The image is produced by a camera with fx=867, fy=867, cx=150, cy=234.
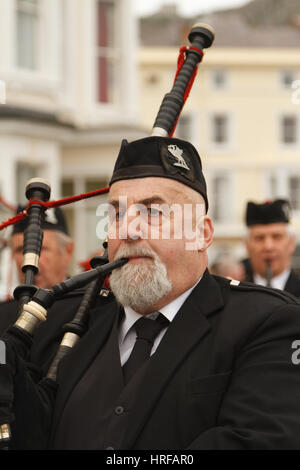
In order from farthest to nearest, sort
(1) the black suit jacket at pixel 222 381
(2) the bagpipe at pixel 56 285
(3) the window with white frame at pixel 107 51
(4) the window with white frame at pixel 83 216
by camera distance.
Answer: (3) the window with white frame at pixel 107 51 < (4) the window with white frame at pixel 83 216 < (2) the bagpipe at pixel 56 285 < (1) the black suit jacket at pixel 222 381

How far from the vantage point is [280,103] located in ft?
110

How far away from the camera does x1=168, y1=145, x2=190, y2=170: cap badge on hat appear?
308 cm

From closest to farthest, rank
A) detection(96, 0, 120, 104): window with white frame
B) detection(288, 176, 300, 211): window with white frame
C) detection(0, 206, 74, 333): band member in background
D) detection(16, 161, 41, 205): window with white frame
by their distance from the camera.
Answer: detection(0, 206, 74, 333): band member in background
detection(16, 161, 41, 205): window with white frame
detection(96, 0, 120, 104): window with white frame
detection(288, 176, 300, 211): window with white frame

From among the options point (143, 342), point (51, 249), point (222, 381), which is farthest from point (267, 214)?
point (222, 381)

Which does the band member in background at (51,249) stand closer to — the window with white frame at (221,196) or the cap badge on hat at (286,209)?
the cap badge on hat at (286,209)

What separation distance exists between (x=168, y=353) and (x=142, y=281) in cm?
26

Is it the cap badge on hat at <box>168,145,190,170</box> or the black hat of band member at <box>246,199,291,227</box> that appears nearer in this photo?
the cap badge on hat at <box>168,145,190,170</box>

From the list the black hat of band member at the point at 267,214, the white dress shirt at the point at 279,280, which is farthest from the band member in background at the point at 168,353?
the black hat of band member at the point at 267,214

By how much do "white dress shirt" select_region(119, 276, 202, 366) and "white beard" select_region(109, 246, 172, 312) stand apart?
0.08 m

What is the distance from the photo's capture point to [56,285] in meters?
2.89

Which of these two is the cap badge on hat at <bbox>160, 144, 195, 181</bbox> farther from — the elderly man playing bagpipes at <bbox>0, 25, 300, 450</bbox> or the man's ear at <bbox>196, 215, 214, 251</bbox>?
the man's ear at <bbox>196, 215, 214, 251</bbox>

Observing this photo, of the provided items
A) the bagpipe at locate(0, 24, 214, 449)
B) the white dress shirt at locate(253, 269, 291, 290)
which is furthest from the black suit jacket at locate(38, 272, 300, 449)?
the white dress shirt at locate(253, 269, 291, 290)

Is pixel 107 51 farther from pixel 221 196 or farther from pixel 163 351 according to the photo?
pixel 221 196

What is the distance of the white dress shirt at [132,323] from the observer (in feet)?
10.0
